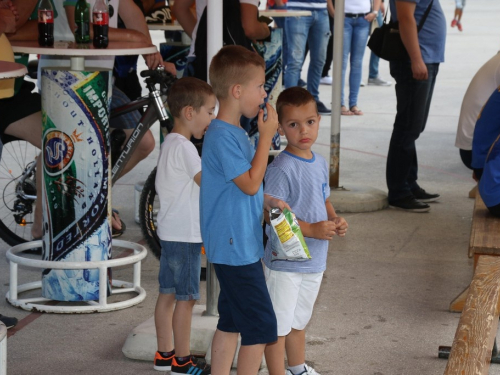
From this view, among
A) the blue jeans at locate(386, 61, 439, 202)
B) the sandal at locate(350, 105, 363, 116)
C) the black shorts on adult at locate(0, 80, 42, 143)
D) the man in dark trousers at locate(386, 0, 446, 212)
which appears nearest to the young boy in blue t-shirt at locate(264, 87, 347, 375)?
the black shorts on adult at locate(0, 80, 42, 143)

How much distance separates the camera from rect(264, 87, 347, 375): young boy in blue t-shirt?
3504 millimetres

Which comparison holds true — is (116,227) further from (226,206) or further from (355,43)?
(355,43)

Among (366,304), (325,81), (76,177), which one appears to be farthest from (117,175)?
(325,81)

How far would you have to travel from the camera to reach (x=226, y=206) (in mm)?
3309

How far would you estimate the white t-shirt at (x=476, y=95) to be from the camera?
6.01m

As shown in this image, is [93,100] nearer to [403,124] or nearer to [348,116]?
[403,124]

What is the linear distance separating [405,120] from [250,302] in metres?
3.86

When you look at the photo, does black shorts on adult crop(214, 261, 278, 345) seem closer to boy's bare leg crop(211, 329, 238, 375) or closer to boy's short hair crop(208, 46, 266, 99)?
boy's bare leg crop(211, 329, 238, 375)

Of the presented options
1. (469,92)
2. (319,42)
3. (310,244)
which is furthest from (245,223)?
(319,42)

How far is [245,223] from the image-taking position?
3311 millimetres

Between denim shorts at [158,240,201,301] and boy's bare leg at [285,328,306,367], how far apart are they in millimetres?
436

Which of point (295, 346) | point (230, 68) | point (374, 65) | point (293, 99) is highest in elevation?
point (230, 68)

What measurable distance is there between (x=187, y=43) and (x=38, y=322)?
11.2ft

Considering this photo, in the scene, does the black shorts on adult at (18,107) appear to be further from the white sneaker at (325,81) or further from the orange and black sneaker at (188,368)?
the white sneaker at (325,81)
